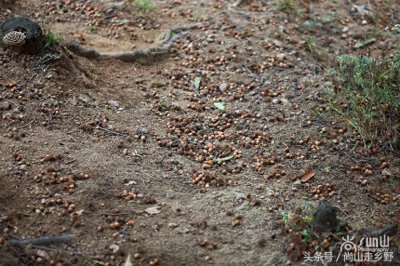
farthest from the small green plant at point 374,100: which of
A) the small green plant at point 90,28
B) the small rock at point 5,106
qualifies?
the small rock at point 5,106

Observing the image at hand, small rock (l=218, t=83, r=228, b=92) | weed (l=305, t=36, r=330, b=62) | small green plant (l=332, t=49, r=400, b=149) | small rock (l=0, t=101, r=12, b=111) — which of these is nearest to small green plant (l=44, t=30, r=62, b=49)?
small rock (l=0, t=101, r=12, b=111)

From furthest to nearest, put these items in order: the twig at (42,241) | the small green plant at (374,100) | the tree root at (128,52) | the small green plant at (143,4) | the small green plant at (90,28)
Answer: the small green plant at (143,4), the small green plant at (90,28), the tree root at (128,52), the small green plant at (374,100), the twig at (42,241)

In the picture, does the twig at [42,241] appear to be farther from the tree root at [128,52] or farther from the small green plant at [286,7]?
the small green plant at [286,7]

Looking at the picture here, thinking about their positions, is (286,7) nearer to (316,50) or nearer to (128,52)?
(316,50)

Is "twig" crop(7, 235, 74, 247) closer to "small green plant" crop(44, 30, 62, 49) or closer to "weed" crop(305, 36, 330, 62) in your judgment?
"small green plant" crop(44, 30, 62, 49)

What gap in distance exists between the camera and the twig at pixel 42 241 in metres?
3.46

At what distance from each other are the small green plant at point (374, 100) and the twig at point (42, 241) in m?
2.40

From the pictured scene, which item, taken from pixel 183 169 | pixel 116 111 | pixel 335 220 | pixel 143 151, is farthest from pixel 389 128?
pixel 116 111

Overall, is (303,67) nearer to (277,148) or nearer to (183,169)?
(277,148)

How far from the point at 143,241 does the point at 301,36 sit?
3.30 m

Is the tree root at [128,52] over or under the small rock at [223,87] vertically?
over

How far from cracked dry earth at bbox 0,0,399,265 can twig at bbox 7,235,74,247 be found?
5cm

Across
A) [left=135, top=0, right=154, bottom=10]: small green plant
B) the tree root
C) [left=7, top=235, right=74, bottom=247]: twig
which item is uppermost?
[left=135, top=0, right=154, bottom=10]: small green plant

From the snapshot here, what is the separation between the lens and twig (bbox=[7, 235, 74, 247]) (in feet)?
11.3
